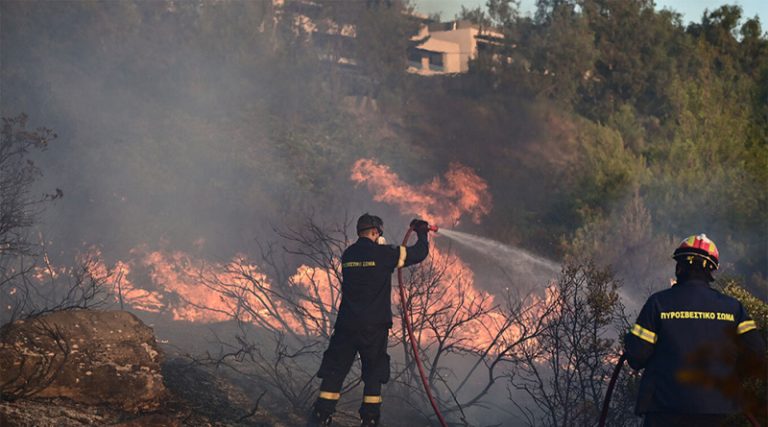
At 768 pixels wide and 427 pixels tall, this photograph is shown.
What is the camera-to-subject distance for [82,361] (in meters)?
7.80

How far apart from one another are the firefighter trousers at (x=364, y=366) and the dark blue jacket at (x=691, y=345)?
8.71 ft

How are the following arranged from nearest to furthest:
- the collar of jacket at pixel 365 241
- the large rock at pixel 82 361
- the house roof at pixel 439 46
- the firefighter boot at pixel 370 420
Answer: the large rock at pixel 82 361 → the firefighter boot at pixel 370 420 → the collar of jacket at pixel 365 241 → the house roof at pixel 439 46

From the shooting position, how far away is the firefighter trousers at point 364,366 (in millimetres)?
8039

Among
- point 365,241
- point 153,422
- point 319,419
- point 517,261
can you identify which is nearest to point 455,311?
point 365,241

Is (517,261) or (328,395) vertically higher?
(517,261)

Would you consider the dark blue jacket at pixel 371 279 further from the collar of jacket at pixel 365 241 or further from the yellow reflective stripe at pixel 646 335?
the yellow reflective stripe at pixel 646 335

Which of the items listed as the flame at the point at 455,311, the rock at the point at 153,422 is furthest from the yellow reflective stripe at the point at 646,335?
the rock at the point at 153,422

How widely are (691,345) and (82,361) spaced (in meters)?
4.63

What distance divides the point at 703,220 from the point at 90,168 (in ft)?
54.2

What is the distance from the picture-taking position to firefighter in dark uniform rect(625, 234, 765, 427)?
578 centimetres

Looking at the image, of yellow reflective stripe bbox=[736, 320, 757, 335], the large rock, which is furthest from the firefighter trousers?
yellow reflective stripe bbox=[736, 320, 757, 335]

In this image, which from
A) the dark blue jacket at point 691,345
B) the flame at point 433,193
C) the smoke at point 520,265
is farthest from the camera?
the flame at point 433,193

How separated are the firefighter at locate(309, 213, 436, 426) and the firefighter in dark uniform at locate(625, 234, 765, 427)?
8.16 feet

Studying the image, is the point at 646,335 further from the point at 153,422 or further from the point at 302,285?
the point at 302,285
